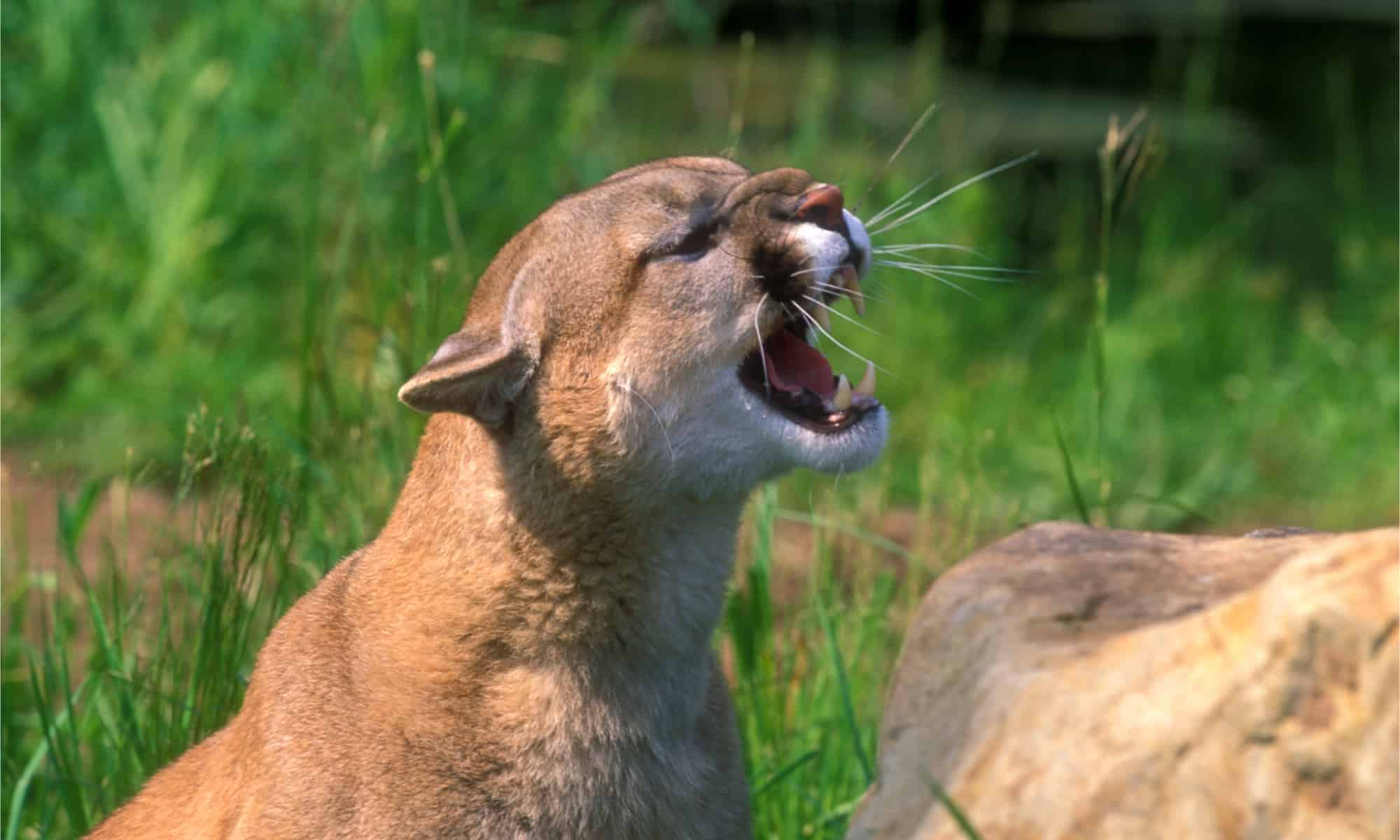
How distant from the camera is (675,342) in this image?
2.89 meters

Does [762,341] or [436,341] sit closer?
[762,341]

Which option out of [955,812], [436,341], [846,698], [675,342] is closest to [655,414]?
[675,342]

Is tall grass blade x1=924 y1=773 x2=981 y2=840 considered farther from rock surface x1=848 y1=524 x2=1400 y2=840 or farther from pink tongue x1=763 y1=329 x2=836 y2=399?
pink tongue x1=763 y1=329 x2=836 y2=399

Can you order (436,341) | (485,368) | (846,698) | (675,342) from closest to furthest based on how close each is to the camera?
(485,368), (675,342), (846,698), (436,341)

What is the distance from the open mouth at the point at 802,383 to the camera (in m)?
2.95

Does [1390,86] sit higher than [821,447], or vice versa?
[821,447]

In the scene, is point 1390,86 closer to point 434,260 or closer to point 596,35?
point 596,35

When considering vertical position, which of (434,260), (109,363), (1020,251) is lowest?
(1020,251)

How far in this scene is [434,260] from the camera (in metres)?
4.16

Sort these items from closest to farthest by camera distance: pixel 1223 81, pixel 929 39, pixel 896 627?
1. pixel 896 627
2. pixel 929 39
3. pixel 1223 81

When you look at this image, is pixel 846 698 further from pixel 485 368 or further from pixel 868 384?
pixel 485 368

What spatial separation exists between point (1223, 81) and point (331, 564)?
928cm

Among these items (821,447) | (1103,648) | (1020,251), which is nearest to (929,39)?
(1020,251)

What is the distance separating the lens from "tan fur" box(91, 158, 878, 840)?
2785mm
